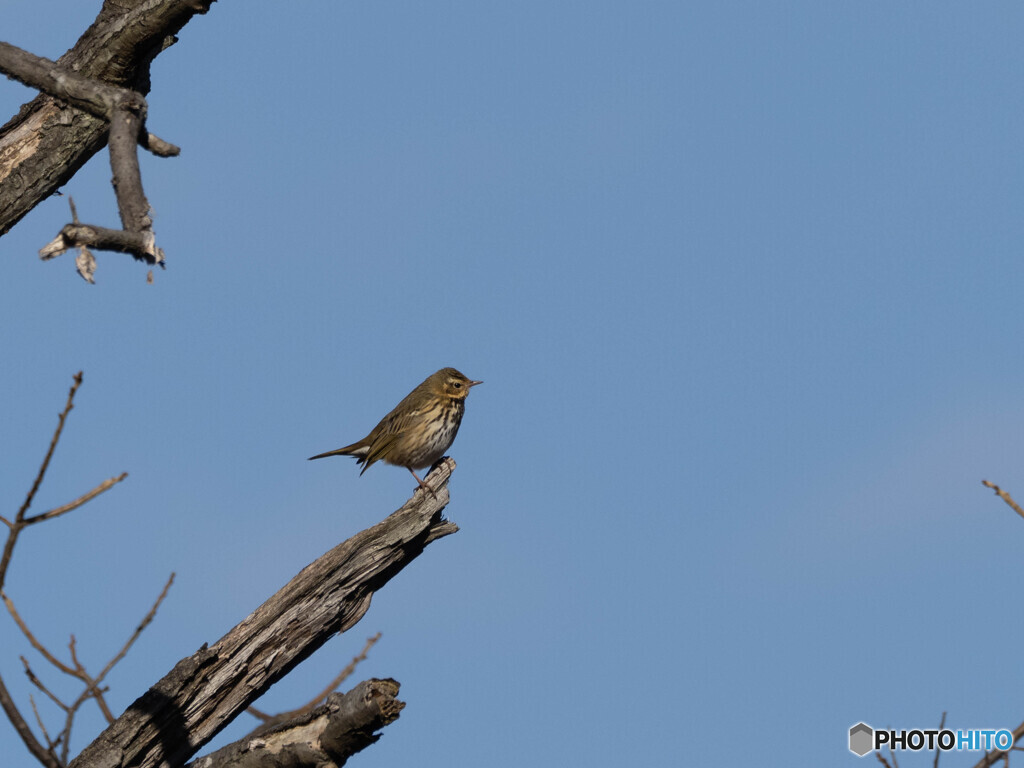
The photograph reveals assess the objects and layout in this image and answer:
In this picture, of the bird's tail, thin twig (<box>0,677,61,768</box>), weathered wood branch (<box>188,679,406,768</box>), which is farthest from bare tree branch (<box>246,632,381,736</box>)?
the bird's tail

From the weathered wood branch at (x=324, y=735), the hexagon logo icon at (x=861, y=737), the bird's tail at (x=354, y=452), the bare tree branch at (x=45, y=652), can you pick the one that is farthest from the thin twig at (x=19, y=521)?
the bird's tail at (x=354, y=452)

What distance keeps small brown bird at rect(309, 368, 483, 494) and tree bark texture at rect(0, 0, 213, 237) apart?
479 centimetres

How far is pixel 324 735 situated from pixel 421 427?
539cm

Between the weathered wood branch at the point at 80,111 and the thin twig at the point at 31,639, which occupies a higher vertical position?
the weathered wood branch at the point at 80,111

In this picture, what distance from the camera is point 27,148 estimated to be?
7.82 meters

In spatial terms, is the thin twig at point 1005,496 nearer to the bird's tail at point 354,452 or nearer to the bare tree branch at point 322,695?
the bare tree branch at point 322,695

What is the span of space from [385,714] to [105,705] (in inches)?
66.0

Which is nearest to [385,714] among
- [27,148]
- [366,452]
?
[27,148]

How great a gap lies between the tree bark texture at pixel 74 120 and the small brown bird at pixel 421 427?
4792mm

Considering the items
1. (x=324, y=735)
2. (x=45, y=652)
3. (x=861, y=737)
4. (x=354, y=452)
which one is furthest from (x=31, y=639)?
(x=354, y=452)

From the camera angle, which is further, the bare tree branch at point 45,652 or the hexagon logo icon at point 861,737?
the hexagon logo icon at point 861,737

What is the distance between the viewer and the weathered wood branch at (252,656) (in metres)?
7.52

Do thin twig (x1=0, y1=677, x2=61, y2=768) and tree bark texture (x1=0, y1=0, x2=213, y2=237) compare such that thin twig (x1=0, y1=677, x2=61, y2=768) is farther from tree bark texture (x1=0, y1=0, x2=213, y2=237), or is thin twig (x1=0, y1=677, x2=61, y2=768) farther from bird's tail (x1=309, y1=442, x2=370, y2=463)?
bird's tail (x1=309, y1=442, x2=370, y2=463)

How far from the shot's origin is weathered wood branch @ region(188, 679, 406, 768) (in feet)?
23.4
